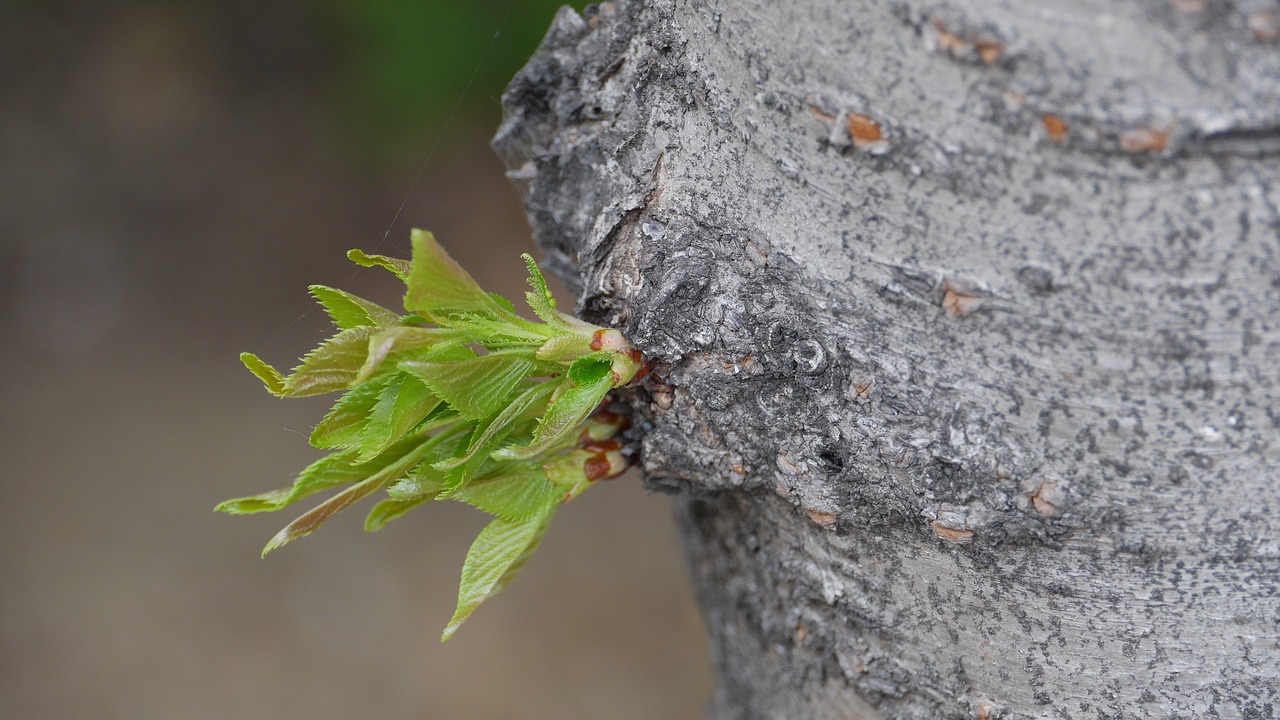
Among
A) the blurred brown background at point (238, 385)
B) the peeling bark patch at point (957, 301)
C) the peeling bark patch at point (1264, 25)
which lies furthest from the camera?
the blurred brown background at point (238, 385)

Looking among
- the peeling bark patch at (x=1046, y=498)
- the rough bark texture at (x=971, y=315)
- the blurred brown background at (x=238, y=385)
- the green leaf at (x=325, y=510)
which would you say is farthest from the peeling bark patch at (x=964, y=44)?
the blurred brown background at (x=238, y=385)

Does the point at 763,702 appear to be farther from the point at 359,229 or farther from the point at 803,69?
the point at 359,229

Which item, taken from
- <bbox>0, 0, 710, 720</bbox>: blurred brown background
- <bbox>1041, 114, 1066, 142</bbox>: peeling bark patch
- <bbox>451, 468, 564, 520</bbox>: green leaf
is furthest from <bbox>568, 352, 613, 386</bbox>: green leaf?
<bbox>0, 0, 710, 720</bbox>: blurred brown background

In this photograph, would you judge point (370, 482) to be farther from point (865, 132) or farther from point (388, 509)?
point (865, 132)

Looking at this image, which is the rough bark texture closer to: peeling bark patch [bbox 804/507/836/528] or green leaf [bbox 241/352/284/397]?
peeling bark patch [bbox 804/507/836/528]

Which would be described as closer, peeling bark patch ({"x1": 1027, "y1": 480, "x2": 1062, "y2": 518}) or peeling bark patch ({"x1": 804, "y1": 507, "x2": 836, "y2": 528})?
peeling bark patch ({"x1": 1027, "y1": 480, "x2": 1062, "y2": 518})

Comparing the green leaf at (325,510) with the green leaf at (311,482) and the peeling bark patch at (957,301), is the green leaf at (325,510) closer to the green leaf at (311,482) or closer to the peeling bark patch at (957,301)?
the green leaf at (311,482)

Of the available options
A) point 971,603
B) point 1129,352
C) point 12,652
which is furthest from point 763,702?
point 12,652
